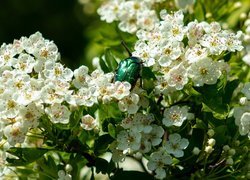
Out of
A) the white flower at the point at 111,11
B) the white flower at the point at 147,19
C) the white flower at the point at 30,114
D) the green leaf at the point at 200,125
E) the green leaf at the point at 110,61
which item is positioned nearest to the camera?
the white flower at the point at 30,114

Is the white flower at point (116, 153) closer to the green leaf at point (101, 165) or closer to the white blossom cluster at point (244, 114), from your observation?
the green leaf at point (101, 165)

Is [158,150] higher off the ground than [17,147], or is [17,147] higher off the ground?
[17,147]

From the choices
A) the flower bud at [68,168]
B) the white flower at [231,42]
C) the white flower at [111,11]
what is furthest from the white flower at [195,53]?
the white flower at [111,11]

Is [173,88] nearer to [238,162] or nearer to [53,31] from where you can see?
[238,162]

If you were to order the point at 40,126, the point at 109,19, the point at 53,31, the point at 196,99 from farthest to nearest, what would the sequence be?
the point at 53,31 < the point at 109,19 < the point at 196,99 < the point at 40,126

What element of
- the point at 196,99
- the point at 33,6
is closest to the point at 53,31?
the point at 33,6

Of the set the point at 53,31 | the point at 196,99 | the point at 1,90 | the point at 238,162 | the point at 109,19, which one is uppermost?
the point at 53,31

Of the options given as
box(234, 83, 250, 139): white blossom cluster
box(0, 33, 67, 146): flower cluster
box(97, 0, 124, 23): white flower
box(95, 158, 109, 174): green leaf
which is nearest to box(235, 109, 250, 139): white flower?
box(234, 83, 250, 139): white blossom cluster
